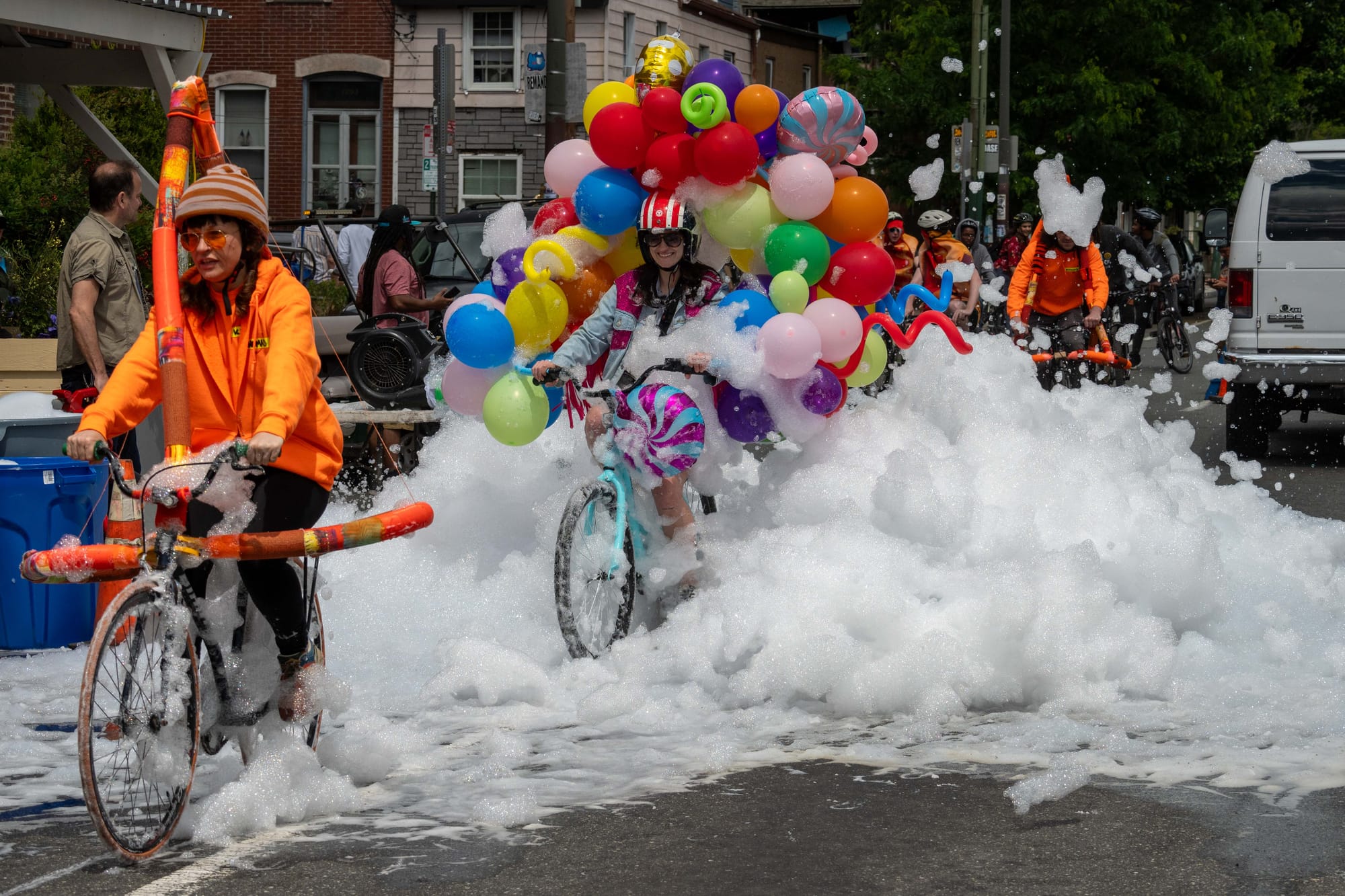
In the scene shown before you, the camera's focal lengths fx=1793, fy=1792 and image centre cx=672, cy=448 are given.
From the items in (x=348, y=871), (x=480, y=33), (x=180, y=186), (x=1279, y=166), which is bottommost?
(x=348, y=871)

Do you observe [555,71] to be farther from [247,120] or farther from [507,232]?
[247,120]

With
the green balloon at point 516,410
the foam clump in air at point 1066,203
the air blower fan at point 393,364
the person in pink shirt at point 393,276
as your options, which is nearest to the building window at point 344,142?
the person in pink shirt at point 393,276

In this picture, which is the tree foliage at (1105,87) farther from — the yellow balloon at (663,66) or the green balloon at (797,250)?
the green balloon at (797,250)

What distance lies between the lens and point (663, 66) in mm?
8062

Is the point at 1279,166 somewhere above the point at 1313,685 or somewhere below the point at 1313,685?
above

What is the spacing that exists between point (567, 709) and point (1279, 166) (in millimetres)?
8531

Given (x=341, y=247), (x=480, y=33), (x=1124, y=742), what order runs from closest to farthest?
(x=1124, y=742) < (x=341, y=247) < (x=480, y=33)

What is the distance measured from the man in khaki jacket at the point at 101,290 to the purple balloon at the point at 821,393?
3111 mm

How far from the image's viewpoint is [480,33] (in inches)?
1453

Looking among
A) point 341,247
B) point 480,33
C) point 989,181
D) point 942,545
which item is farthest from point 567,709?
point 989,181

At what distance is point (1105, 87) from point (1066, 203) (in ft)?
81.6

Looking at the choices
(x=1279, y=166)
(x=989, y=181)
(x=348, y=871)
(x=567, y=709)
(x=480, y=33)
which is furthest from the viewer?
(x=989, y=181)

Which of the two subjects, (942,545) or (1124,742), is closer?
(1124,742)

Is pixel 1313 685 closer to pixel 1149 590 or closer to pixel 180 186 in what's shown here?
pixel 1149 590
